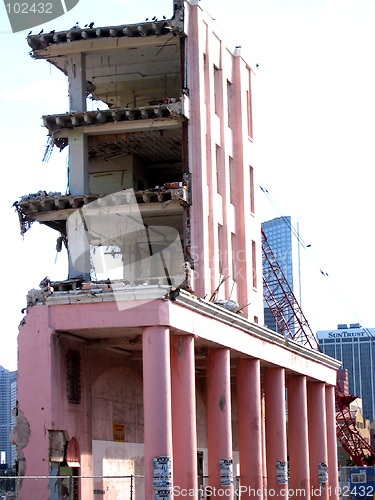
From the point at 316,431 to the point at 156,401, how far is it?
23655 mm

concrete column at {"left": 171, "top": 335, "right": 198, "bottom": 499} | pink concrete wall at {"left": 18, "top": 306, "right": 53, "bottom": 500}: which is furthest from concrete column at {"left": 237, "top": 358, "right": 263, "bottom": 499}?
pink concrete wall at {"left": 18, "top": 306, "right": 53, "bottom": 500}

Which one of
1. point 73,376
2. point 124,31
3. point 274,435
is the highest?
point 124,31

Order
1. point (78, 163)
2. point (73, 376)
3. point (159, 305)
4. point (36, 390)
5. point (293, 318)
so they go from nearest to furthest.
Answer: point (159, 305) → point (36, 390) → point (73, 376) → point (78, 163) → point (293, 318)

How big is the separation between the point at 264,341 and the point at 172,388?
10124 mm

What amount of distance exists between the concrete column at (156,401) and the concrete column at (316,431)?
73.7ft

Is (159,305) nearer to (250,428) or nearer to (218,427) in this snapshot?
(218,427)

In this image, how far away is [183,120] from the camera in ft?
155

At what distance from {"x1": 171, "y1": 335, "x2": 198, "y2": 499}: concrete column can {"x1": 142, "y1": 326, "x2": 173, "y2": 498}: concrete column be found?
2.16 meters

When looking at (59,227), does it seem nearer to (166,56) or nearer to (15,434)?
(166,56)

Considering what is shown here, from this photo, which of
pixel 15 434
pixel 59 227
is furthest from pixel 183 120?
pixel 15 434

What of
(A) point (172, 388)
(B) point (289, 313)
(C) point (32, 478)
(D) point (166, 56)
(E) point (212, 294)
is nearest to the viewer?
(C) point (32, 478)

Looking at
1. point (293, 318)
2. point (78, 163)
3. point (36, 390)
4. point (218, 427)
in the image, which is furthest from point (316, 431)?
point (293, 318)

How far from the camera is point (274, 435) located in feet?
159

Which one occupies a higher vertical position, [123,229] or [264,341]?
[123,229]
